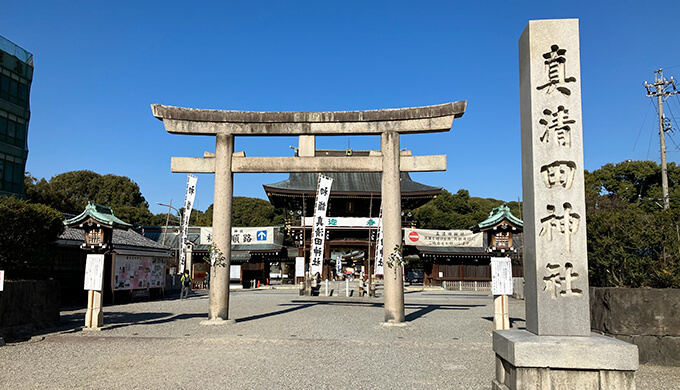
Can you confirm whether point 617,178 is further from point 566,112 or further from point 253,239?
point 566,112

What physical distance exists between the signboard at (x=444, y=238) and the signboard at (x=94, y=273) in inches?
1047

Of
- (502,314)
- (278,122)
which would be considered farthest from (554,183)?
(278,122)

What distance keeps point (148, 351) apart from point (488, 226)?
969cm

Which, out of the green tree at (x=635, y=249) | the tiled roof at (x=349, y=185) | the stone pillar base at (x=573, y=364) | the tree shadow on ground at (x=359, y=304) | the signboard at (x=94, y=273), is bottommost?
the tree shadow on ground at (x=359, y=304)

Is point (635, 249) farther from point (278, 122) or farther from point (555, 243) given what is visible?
point (278, 122)

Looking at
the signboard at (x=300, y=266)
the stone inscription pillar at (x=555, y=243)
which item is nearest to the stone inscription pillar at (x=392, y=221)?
the stone inscription pillar at (x=555, y=243)

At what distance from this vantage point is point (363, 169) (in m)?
13.7

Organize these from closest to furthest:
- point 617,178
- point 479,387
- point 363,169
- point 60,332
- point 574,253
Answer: point 574,253
point 479,387
point 60,332
point 363,169
point 617,178

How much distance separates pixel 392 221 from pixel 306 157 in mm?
3081

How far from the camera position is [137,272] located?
23.0 metres

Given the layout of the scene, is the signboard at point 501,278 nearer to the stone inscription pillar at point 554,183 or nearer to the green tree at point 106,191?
the stone inscription pillar at point 554,183

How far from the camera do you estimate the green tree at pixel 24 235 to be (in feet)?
36.0

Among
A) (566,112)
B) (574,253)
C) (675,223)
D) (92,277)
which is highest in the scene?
(566,112)

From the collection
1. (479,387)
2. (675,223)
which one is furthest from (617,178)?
(479,387)
